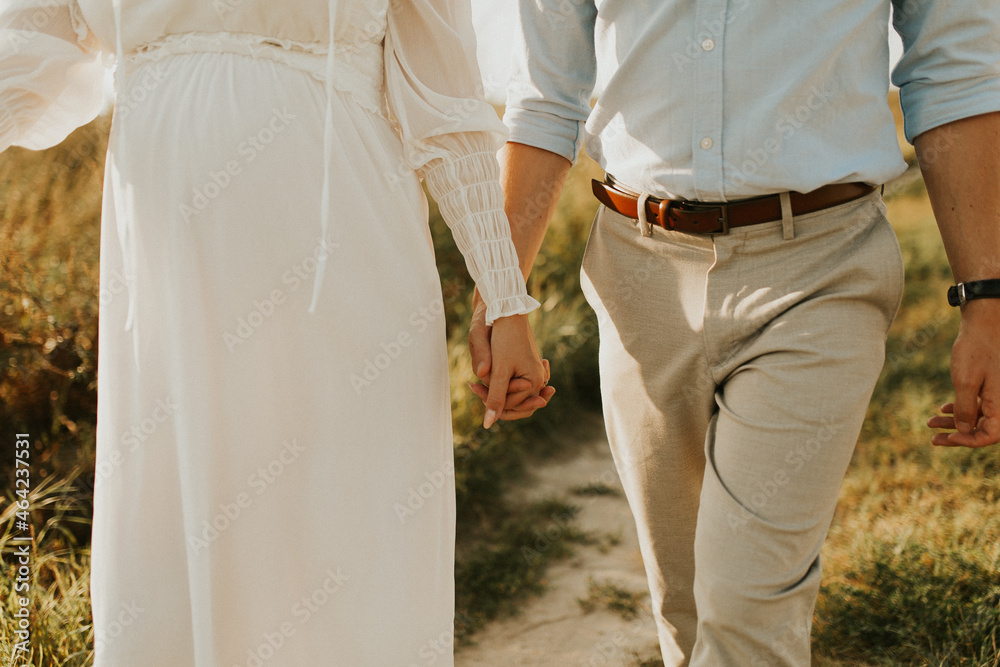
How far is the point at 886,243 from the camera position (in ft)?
5.12

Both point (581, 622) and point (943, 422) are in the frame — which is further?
point (581, 622)

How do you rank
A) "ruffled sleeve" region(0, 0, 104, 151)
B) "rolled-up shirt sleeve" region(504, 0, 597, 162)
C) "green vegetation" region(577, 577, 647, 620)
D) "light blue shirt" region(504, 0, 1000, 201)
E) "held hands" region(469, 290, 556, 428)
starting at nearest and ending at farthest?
"ruffled sleeve" region(0, 0, 104, 151) → "light blue shirt" region(504, 0, 1000, 201) → "held hands" region(469, 290, 556, 428) → "rolled-up shirt sleeve" region(504, 0, 597, 162) → "green vegetation" region(577, 577, 647, 620)

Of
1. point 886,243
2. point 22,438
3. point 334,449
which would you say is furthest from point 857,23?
point 22,438

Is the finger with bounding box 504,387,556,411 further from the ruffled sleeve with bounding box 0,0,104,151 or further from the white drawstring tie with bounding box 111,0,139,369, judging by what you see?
the ruffled sleeve with bounding box 0,0,104,151

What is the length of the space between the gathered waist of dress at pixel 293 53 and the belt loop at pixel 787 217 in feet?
2.51

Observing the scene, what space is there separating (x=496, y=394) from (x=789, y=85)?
0.79 metres

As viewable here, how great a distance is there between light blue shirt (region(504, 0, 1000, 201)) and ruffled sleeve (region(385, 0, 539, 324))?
1.04 ft

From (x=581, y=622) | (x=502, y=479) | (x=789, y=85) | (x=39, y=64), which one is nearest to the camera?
(x=39, y=64)

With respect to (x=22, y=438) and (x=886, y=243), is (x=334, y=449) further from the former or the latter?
(x=22, y=438)

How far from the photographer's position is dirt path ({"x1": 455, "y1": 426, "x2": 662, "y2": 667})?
2898mm

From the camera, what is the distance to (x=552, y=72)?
6.14 feet

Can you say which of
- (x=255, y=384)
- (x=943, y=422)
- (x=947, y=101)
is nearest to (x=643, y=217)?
(x=947, y=101)

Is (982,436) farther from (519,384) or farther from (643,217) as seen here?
(519,384)

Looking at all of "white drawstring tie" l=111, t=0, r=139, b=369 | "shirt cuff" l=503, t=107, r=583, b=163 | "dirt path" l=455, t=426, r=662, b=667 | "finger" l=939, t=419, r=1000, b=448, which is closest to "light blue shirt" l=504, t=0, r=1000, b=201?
"shirt cuff" l=503, t=107, r=583, b=163
